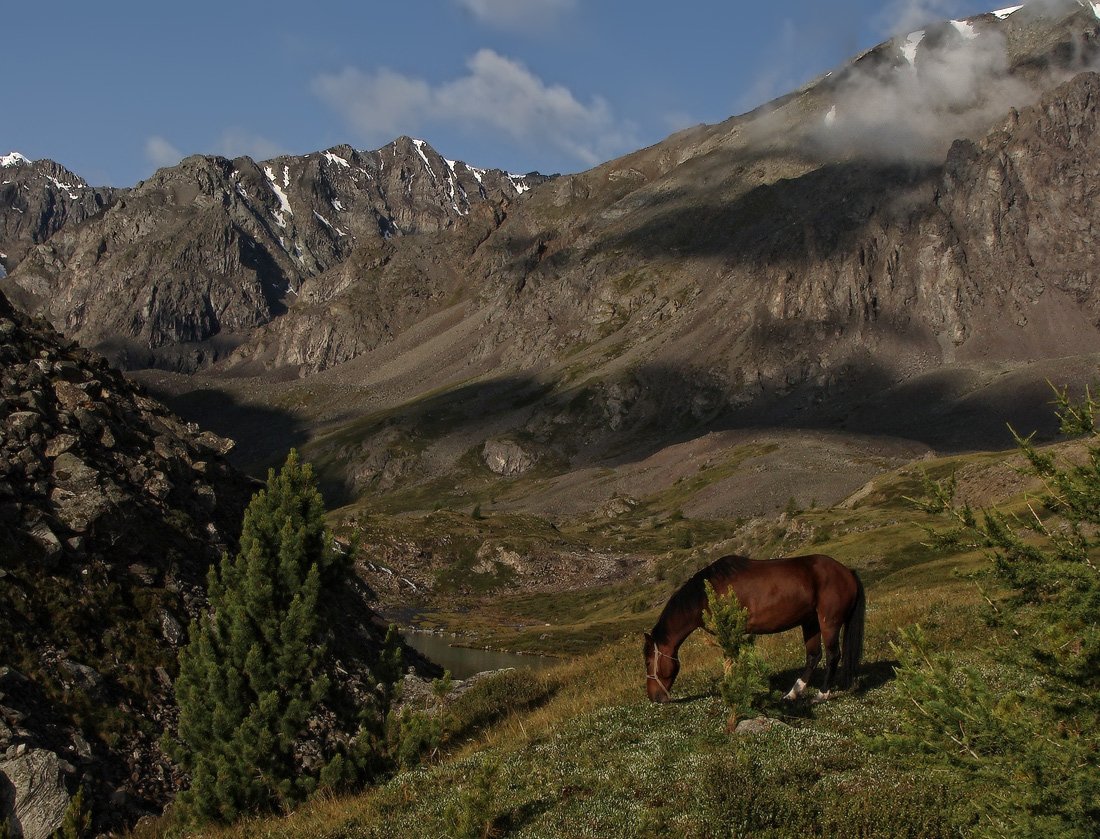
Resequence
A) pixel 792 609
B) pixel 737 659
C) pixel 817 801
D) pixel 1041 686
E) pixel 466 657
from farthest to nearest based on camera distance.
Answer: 1. pixel 466 657
2. pixel 792 609
3. pixel 737 659
4. pixel 817 801
5. pixel 1041 686

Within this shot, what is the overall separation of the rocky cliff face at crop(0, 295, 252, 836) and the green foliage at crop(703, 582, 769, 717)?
15.3 metres

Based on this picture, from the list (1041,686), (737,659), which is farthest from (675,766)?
(1041,686)

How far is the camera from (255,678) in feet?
63.3

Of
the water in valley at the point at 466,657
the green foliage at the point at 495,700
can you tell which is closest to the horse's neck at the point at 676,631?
the green foliage at the point at 495,700

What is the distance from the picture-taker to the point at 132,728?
928 inches

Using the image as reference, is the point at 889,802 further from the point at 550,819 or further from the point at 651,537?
the point at 651,537

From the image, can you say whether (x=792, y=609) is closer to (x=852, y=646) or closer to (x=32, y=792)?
(x=852, y=646)

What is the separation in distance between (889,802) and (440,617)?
12267 centimetres

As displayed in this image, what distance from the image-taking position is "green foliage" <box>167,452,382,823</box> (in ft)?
61.1

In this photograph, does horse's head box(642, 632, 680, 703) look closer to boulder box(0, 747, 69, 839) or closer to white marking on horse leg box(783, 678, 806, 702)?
white marking on horse leg box(783, 678, 806, 702)

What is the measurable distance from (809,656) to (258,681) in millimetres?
12291

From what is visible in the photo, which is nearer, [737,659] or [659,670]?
[737,659]

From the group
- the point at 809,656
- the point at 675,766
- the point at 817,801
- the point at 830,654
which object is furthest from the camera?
the point at 809,656

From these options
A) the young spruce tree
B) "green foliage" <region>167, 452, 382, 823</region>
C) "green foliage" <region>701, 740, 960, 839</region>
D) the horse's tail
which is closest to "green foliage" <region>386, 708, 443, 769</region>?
"green foliage" <region>167, 452, 382, 823</region>
